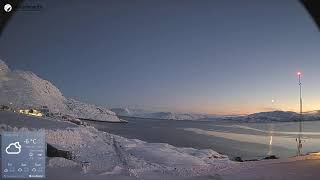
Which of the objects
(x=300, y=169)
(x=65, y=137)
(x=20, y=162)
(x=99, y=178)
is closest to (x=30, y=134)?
(x=20, y=162)

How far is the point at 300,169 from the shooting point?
19.1 ft

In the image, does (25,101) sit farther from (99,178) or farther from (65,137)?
(99,178)

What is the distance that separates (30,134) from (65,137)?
9571 mm
